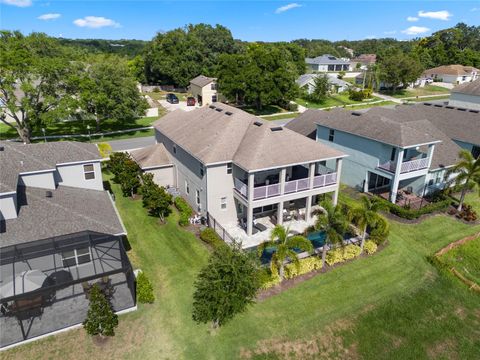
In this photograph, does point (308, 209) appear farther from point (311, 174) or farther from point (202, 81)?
point (202, 81)

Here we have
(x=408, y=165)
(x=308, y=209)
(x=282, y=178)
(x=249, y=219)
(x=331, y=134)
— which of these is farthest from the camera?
(x=331, y=134)

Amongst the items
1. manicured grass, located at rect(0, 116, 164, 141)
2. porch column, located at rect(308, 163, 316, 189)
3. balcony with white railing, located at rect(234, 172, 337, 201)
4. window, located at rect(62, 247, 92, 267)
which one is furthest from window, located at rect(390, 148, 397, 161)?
manicured grass, located at rect(0, 116, 164, 141)

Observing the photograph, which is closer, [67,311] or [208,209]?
[67,311]

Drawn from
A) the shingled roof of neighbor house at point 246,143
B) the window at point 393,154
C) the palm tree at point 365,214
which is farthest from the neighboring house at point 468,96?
the palm tree at point 365,214

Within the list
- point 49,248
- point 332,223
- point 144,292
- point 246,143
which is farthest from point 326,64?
point 49,248

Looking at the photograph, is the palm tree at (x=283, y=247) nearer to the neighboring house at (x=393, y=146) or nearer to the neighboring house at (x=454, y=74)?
the neighboring house at (x=393, y=146)

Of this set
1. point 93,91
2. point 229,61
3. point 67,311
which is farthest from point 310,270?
point 229,61

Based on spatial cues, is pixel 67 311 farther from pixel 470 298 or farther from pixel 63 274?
pixel 470 298

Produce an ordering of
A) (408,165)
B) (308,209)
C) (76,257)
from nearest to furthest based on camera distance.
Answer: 1. (76,257)
2. (308,209)
3. (408,165)
